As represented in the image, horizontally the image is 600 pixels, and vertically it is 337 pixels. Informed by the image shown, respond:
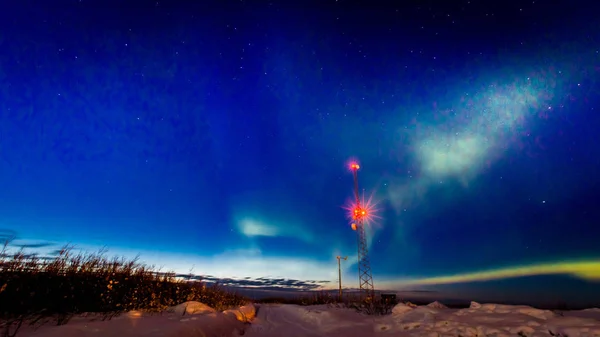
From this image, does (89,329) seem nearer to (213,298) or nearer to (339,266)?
(213,298)

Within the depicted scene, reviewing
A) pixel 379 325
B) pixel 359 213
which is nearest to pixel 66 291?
pixel 379 325

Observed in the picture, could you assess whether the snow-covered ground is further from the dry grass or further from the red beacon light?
the red beacon light

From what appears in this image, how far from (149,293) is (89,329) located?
8.25m

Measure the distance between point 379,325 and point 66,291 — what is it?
34.1ft

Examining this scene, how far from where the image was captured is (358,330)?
1205 centimetres

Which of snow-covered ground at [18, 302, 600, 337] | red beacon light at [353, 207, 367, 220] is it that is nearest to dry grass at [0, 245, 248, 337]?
snow-covered ground at [18, 302, 600, 337]

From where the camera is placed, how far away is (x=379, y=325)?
11.9m

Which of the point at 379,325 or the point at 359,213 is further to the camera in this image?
the point at 359,213

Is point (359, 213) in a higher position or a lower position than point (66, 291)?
higher

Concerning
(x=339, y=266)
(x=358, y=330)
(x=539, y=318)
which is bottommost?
(x=358, y=330)

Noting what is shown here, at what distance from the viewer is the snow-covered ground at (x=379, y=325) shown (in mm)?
7273

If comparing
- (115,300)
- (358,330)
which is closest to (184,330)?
(115,300)

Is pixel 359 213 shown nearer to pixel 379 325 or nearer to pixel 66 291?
pixel 379 325

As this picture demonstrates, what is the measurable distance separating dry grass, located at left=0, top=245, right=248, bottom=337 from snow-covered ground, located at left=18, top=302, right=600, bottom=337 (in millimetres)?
892
